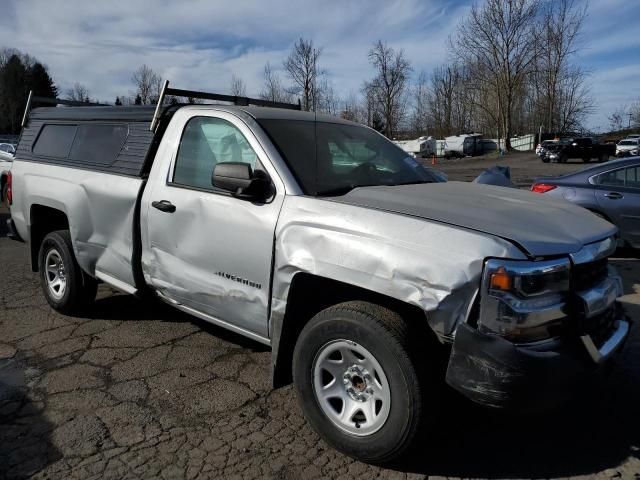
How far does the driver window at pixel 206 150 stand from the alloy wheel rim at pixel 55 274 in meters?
1.94

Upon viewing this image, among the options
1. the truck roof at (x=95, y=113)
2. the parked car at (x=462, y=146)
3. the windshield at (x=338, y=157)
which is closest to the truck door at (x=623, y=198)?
the windshield at (x=338, y=157)

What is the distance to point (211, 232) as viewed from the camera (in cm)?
352

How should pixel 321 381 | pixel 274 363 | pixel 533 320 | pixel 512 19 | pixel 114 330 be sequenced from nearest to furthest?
pixel 533 320 → pixel 321 381 → pixel 274 363 → pixel 114 330 → pixel 512 19

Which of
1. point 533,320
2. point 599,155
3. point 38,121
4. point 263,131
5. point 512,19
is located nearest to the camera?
point 533,320

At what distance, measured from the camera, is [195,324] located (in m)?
4.95

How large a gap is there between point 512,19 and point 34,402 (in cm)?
5428

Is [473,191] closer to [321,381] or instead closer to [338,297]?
[338,297]

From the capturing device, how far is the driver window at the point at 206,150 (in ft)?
12.0

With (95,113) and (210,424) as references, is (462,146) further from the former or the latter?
(210,424)

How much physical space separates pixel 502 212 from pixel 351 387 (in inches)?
48.7

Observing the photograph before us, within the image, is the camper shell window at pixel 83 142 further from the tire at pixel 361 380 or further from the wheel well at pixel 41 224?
the tire at pixel 361 380

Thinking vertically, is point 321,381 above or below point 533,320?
below

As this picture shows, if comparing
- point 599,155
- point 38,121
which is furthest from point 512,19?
point 38,121

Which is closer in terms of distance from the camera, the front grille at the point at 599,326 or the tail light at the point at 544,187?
the front grille at the point at 599,326
